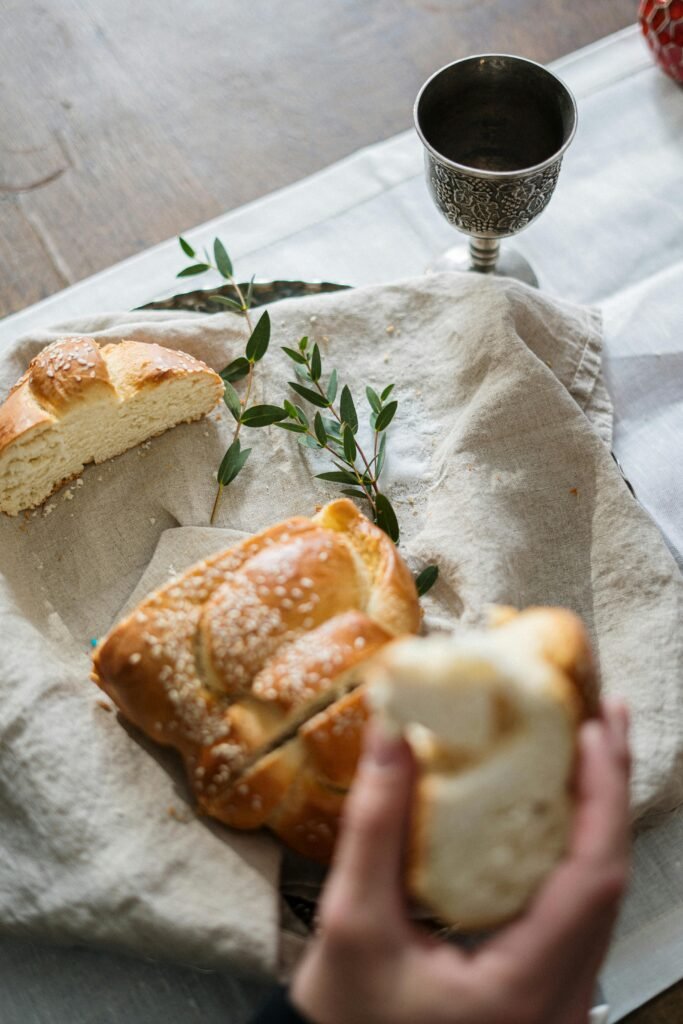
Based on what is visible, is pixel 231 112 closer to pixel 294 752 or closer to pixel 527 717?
pixel 294 752

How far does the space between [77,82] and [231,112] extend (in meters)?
0.44

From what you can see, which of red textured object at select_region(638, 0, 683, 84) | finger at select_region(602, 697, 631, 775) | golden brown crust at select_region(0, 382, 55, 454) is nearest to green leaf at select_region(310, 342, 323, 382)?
golden brown crust at select_region(0, 382, 55, 454)

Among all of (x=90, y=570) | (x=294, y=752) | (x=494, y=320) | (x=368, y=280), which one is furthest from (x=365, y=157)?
(x=294, y=752)

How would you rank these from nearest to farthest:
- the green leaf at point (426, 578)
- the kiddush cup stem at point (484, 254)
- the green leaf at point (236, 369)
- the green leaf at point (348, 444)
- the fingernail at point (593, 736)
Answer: the fingernail at point (593, 736), the green leaf at point (426, 578), the green leaf at point (348, 444), the green leaf at point (236, 369), the kiddush cup stem at point (484, 254)

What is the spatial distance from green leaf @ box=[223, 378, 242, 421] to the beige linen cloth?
60 millimetres

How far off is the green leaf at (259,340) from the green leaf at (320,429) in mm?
176

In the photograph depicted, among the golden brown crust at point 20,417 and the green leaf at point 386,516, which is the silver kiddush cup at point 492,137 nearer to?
the green leaf at point 386,516

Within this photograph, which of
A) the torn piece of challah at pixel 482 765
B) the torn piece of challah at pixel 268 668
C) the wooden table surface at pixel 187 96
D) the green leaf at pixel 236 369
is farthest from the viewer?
the wooden table surface at pixel 187 96

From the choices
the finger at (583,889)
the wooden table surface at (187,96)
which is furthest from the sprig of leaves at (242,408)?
the finger at (583,889)

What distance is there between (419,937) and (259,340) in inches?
44.3

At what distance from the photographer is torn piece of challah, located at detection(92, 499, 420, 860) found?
1315mm

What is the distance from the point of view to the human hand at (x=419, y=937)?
0.94 m

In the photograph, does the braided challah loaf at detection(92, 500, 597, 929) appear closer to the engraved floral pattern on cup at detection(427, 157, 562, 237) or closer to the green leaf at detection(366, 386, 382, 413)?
the green leaf at detection(366, 386, 382, 413)

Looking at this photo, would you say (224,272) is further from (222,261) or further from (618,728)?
(618,728)
